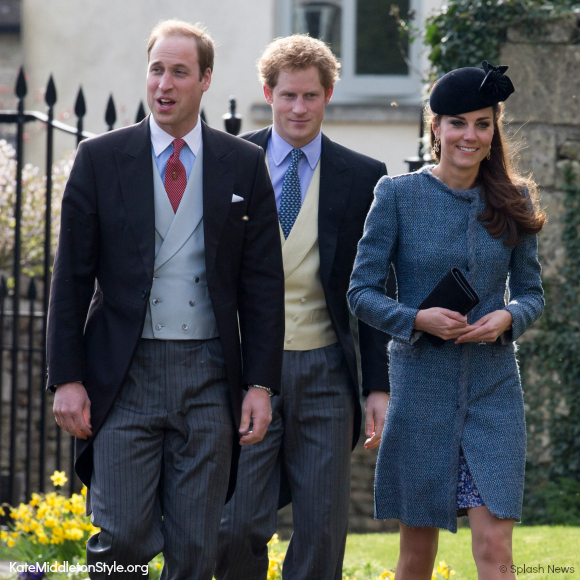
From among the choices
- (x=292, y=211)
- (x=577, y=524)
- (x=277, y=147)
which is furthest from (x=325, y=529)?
(x=577, y=524)

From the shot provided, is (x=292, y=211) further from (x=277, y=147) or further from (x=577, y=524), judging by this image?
(x=577, y=524)

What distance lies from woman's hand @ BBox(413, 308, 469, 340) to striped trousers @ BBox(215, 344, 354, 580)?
469 millimetres

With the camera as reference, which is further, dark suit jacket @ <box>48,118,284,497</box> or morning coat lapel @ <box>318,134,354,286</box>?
morning coat lapel @ <box>318,134,354,286</box>

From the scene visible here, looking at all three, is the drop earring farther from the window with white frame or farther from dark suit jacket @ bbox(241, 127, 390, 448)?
the window with white frame

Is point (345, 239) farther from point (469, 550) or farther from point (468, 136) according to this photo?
point (469, 550)

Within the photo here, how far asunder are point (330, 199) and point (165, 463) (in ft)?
3.69

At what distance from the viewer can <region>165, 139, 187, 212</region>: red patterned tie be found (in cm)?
295

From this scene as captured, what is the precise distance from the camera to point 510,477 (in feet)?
9.77

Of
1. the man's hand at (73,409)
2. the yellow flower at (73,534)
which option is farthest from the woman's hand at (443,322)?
the yellow flower at (73,534)

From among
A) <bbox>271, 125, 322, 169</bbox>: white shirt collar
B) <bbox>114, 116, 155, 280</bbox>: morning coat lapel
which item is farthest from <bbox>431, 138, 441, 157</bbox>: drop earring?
<bbox>114, 116, 155, 280</bbox>: morning coat lapel

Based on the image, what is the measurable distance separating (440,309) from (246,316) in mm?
609

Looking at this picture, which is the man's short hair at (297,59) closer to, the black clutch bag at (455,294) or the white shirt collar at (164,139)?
the white shirt collar at (164,139)

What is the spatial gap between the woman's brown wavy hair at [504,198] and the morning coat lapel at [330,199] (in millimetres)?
396

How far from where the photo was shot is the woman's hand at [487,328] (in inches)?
118
